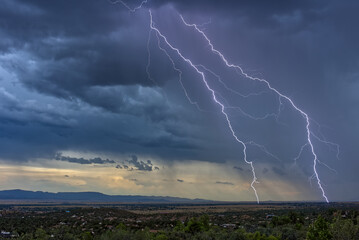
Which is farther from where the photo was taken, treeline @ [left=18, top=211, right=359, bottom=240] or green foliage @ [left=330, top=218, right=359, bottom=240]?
treeline @ [left=18, top=211, right=359, bottom=240]

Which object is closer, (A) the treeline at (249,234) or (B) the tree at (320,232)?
(A) the treeline at (249,234)

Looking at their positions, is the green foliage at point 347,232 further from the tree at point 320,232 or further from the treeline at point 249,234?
the tree at point 320,232

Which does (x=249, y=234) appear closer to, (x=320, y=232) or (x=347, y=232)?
(x=320, y=232)

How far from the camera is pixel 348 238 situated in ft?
112

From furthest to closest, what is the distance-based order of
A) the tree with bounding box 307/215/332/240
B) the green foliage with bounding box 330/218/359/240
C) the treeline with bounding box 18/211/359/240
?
the tree with bounding box 307/215/332/240, the treeline with bounding box 18/211/359/240, the green foliage with bounding box 330/218/359/240

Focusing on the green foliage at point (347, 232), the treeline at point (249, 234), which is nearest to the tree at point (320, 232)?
the treeline at point (249, 234)

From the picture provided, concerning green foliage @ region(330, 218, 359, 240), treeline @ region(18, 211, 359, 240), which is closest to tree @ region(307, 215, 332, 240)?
treeline @ region(18, 211, 359, 240)

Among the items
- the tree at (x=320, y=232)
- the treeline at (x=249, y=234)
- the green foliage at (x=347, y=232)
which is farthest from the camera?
the tree at (x=320, y=232)

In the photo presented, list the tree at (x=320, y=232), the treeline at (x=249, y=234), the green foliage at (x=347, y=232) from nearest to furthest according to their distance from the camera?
1. the green foliage at (x=347, y=232)
2. the treeline at (x=249, y=234)
3. the tree at (x=320, y=232)

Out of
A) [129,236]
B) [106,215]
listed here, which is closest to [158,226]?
[106,215]

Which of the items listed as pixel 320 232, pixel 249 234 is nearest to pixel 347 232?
pixel 320 232

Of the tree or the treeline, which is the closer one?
the treeline

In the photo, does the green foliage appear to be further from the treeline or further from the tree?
the tree

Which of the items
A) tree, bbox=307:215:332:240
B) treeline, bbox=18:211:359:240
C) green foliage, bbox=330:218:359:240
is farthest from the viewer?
→ tree, bbox=307:215:332:240
